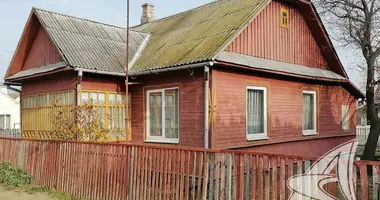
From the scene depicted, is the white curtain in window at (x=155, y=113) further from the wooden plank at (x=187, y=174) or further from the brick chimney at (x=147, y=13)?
the brick chimney at (x=147, y=13)

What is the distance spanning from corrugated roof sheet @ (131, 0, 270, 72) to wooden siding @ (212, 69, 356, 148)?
3.46 ft

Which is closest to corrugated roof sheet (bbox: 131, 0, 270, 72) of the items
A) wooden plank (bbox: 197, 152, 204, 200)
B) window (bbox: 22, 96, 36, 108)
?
wooden plank (bbox: 197, 152, 204, 200)

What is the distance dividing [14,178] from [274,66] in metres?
8.48

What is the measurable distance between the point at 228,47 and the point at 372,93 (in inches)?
262

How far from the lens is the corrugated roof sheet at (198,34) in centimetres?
1095

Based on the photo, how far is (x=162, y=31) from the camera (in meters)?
15.9

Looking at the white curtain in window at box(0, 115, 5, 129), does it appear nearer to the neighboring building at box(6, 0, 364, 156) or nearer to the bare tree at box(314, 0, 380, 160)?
the neighboring building at box(6, 0, 364, 156)

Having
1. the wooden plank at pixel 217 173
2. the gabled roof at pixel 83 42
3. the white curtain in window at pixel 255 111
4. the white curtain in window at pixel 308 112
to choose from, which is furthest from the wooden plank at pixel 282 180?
the white curtain in window at pixel 308 112

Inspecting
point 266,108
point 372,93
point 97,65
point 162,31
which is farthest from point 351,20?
point 97,65

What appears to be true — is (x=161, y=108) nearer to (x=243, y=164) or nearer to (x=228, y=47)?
(x=228, y=47)

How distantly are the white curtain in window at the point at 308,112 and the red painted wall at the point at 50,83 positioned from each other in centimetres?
844

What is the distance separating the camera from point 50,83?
13.3 m

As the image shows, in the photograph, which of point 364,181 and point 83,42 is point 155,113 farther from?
point 364,181

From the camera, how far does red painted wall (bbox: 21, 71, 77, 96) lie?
1213 cm
